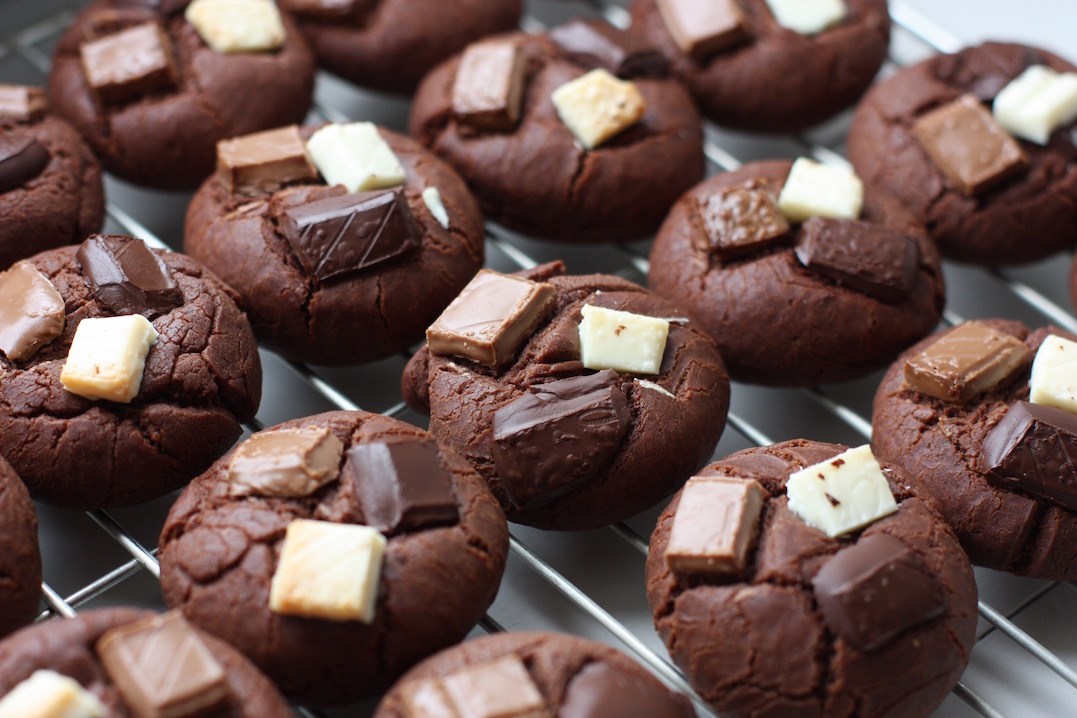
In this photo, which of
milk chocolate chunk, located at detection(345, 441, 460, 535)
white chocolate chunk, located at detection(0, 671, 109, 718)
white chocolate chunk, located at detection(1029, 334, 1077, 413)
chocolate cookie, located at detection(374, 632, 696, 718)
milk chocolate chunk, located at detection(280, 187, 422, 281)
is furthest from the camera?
milk chocolate chunk, located at detection(280, 187, 422, 281)

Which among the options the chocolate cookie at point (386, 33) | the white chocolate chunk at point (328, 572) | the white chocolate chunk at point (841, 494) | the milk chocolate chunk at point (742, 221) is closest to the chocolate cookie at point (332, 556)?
the white chocolate chunk at point (328, 572)

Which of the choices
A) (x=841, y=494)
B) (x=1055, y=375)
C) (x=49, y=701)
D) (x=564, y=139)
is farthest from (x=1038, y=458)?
(x=49, y=701)

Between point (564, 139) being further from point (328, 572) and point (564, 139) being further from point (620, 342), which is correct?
point (328, 572)

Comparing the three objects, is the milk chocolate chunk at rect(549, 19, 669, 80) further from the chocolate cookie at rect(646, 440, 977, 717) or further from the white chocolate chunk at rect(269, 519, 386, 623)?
the white chocolate chunk at rect(269, 519, 386, 623)

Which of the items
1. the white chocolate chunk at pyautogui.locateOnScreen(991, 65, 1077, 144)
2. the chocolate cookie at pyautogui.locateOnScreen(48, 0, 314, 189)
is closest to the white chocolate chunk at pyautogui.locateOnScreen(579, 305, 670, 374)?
the chocolate cookie at pyautogui.locateOnScreen(48, 0, 314, 189)

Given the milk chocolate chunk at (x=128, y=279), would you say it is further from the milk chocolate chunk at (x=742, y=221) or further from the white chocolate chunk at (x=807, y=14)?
the white chocolate chunk at (x=807, y=14)

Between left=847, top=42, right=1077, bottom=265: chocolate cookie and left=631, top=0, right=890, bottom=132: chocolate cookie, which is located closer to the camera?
left=847, top=42, right=1077, bottom=265: chocolate cookie

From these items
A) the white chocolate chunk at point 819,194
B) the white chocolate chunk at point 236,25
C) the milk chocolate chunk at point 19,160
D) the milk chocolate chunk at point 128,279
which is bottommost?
the milk chocolate chunk at point 128,279
